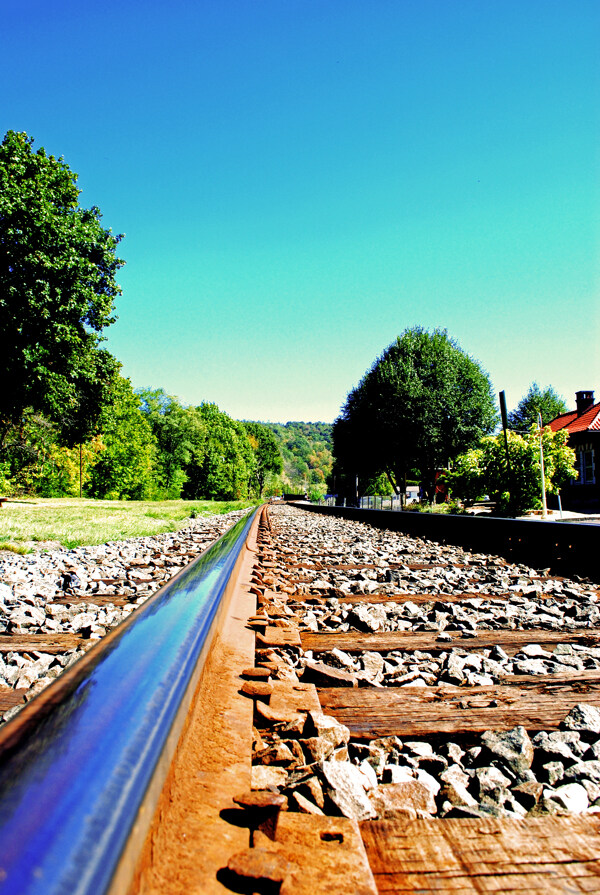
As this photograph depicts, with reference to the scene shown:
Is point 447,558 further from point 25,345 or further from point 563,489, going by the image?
point 563,489

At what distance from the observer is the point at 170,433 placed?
165 feet

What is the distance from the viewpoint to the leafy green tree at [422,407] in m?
34.0

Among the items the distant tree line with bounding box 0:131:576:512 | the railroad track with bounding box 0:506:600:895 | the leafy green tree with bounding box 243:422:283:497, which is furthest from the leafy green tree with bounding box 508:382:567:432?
the railroad track with bounding box 0:506:600:895

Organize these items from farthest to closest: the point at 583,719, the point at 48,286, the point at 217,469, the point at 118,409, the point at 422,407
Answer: the point at 217,469
the point at 422,407
the point at 118,409
the point at 48,286
the point at 583,719

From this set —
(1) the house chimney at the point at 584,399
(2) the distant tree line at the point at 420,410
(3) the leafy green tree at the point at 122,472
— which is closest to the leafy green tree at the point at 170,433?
(3) the leafy green tree at the point at 122,472

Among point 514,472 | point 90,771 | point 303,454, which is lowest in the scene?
point 90,771

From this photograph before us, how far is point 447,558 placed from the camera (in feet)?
16.9

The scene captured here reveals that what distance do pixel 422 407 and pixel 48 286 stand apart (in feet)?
76.7

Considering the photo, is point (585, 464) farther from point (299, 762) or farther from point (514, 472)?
point (299, 762)

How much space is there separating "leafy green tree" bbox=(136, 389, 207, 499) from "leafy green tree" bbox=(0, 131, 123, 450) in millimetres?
29727

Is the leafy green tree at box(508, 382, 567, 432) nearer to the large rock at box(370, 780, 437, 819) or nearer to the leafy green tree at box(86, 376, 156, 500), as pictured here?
the leafy green tree at box(86, 376, 156, 500)

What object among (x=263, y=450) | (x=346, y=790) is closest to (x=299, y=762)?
(x=346, y=790)

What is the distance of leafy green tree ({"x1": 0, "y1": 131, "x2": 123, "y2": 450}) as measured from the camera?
51.4ft

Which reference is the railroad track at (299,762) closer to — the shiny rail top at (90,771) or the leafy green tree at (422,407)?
the shiny rail top at (90,771)
